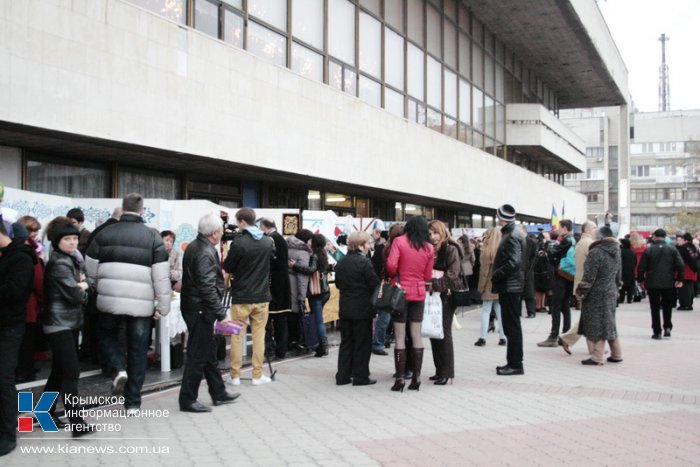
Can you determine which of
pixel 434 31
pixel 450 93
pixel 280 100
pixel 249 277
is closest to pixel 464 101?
pixel 450 93

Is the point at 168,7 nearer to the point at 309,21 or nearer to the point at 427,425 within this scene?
the point at 309,21

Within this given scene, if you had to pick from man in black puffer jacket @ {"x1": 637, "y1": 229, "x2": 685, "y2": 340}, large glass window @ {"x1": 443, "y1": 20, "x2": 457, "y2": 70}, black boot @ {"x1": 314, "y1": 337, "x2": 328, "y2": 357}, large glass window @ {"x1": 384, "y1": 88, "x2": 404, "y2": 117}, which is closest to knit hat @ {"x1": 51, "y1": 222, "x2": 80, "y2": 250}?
black boot @ {"x1": 314, "y1": 337, "x2": 328, "y2": 357}

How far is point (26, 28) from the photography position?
938 cm

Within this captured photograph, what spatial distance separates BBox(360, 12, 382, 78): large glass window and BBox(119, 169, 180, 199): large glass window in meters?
7.34

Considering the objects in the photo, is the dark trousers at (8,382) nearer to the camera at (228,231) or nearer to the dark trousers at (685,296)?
the camera at (228,231)

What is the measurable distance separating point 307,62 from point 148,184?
535 cm

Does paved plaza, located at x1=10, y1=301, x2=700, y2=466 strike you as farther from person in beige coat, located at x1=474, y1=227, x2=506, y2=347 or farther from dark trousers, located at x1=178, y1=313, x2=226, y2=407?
person in beige coat, located at x1=474, y1=227, x2=506, y2=347

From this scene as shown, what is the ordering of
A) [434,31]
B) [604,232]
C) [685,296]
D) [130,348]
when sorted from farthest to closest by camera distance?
1. [434,31]
2. [685,296]
3. [604,232]
4. [130,348]

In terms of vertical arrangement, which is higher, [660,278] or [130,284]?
[130,284]

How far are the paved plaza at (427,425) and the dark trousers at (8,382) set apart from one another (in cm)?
20

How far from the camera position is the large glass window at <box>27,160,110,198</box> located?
1127 cm

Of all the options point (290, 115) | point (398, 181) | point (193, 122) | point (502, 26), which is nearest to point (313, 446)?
point (193, 122)

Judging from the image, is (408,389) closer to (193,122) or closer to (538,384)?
(538,384)

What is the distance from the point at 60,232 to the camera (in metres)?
5.96
